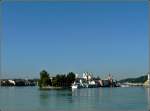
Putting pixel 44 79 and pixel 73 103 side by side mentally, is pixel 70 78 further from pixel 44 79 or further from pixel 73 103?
pixel 73 103

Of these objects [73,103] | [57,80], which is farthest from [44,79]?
[73,103]

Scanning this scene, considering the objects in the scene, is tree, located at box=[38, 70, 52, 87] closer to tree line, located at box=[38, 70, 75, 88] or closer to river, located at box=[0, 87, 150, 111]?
tree line, located at box=[38, 70, 75, 88]

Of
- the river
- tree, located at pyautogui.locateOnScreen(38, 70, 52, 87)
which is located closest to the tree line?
tree, located at pyautogui.locateOnScreen(38, 70, 52, 87)

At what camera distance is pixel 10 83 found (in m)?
47.2

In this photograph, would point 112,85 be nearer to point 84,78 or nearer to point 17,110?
point 84,78

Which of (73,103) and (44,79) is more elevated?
(44,79)

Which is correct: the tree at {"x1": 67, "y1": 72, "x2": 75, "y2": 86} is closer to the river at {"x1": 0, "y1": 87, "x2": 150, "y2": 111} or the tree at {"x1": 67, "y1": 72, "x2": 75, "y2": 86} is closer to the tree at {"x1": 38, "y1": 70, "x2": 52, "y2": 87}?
the tree at {"x1": 38, "y1": 70, "x2": 52, "y2": 87}

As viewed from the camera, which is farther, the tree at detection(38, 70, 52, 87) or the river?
the tree at detection(38, 70, 52, 87)

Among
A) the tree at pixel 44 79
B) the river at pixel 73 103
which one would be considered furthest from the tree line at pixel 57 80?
the river at pixel 73 103

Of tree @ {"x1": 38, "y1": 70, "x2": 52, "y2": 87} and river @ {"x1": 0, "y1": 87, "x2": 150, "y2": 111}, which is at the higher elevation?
tree @ {"x1": 38, "y1": 70, "x2": 52, "y2": 87}

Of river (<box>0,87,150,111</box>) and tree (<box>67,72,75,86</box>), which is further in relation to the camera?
tree (<box>67,72,75,86</box>)

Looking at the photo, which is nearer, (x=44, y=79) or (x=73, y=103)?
(x=73, y=103)

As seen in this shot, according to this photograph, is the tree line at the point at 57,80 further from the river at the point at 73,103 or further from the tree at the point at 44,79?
the river at the point at 73,103

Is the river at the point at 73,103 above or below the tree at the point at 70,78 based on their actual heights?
below
